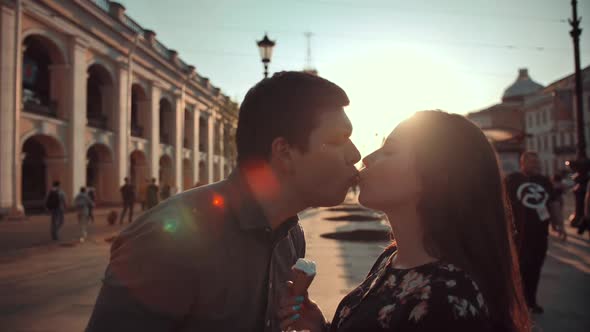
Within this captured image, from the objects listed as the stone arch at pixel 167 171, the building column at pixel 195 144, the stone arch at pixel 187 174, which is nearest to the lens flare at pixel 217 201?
the stone arch at pixel 167 171

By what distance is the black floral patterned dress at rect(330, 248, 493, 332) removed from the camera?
1.48m

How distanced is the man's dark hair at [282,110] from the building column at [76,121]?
2121 cm

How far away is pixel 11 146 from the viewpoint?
654 inches

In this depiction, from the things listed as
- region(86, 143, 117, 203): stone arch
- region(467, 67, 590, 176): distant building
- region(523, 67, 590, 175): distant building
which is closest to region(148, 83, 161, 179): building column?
region(86, 143, 117, 203): stone arch

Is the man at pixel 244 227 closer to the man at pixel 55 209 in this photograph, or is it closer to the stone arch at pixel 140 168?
the man at pixel 55 209

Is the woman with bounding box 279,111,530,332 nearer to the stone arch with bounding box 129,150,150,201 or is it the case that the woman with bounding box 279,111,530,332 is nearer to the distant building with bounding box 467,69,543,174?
the stone arch with bounding box 129,150,150,201

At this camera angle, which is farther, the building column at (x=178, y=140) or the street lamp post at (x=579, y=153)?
the building column at (x=178, y=140)

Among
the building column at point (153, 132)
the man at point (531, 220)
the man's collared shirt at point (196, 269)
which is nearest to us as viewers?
the man's collared shirt at point (196, 269)

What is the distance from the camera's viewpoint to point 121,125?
24797 millimetres

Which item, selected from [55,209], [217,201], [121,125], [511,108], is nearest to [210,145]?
[121,125]

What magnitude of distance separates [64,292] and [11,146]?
13.2 metres

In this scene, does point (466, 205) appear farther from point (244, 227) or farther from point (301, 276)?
point (244, 227)

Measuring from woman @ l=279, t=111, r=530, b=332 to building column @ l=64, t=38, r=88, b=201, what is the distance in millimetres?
21324

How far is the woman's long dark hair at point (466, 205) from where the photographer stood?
1677 millimetres
